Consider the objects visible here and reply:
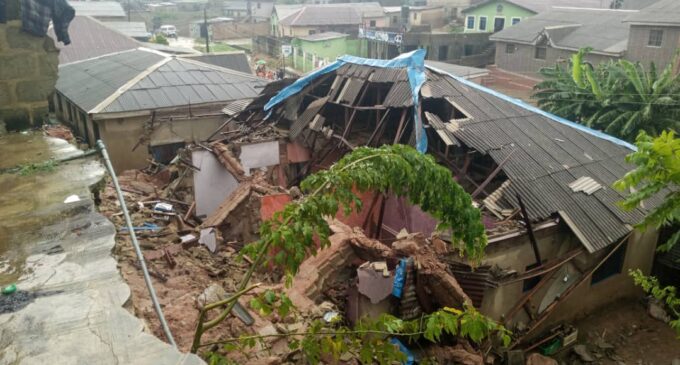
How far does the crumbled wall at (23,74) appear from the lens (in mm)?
6688

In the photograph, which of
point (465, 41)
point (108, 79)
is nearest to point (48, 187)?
point (108, 79)

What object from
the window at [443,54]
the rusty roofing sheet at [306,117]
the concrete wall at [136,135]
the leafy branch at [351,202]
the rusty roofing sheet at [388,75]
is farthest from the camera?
the window at [443,54]

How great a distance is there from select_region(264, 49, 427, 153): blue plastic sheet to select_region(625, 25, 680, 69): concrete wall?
15942mm

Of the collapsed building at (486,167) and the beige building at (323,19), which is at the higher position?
the beige building at (323,19)

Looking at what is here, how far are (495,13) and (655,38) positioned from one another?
18.2 metres

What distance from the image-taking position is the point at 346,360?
234 inches

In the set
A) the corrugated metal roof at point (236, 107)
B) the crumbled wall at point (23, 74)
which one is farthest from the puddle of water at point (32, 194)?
the corrugated metal roof at point (236, 107)

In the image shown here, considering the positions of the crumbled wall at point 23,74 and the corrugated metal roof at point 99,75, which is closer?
the crumbled wall at point 23,74

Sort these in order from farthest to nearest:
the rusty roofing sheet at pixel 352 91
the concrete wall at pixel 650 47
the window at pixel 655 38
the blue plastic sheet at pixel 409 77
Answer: the window at pixel 655 38, the concrete wall at pixel 650 47, the rusty roofing sheet at pixel 352 91, the blue plastic sheet at pixel 409 77

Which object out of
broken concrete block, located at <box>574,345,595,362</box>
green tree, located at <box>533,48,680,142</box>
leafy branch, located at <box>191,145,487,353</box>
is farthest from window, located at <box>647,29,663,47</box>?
leafy branch, located at <box>191,145,487,353</box>

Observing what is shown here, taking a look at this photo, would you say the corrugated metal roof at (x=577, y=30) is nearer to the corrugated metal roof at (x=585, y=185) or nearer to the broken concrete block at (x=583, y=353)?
the corrugated metal roof at (x=585, y=185)

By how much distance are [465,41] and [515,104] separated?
25.2 metres

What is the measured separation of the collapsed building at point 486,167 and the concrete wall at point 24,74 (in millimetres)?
3962

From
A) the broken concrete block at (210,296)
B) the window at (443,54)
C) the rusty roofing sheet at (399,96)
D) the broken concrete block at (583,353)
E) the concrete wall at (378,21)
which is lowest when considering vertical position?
the broken concrete block at (583,353)
